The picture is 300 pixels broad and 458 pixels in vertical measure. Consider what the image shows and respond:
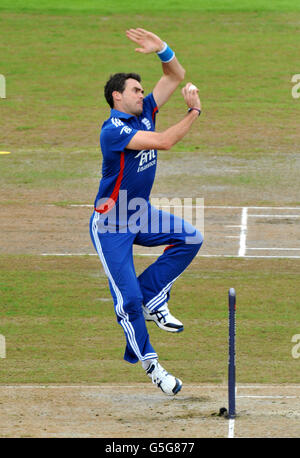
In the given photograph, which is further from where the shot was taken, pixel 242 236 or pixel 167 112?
pixel 167 112

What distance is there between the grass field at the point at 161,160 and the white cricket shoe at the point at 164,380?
6.21ft

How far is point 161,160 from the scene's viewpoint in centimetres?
2645

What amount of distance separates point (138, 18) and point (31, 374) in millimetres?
29465

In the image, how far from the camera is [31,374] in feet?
40.1

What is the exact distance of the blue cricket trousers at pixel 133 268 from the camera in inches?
403

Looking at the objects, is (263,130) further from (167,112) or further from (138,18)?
(138,18)

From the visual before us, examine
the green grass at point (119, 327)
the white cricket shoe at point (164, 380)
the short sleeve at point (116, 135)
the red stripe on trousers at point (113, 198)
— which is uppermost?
the short sleeve at point (116, 135)

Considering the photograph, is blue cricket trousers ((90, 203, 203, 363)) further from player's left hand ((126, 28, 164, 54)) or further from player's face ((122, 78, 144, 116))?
player's left hand ((126, 28, 164, 54))

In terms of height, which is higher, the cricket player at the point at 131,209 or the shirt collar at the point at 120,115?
the shirt collar at the point at 120,115

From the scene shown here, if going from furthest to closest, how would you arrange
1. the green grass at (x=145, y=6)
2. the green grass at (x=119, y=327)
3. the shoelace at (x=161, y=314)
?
1. the green grass at (x=145, y=6)
2. the green grass at (x=119, y=327)
3. the shoelace at (x=161, y=314)

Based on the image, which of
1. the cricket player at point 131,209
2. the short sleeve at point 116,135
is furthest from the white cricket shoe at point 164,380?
the short sleeve at point 116,135

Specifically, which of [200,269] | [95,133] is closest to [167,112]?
[95,133]

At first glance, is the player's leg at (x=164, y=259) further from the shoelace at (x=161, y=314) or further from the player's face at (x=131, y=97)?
the player's face at (x=131, y=97)
